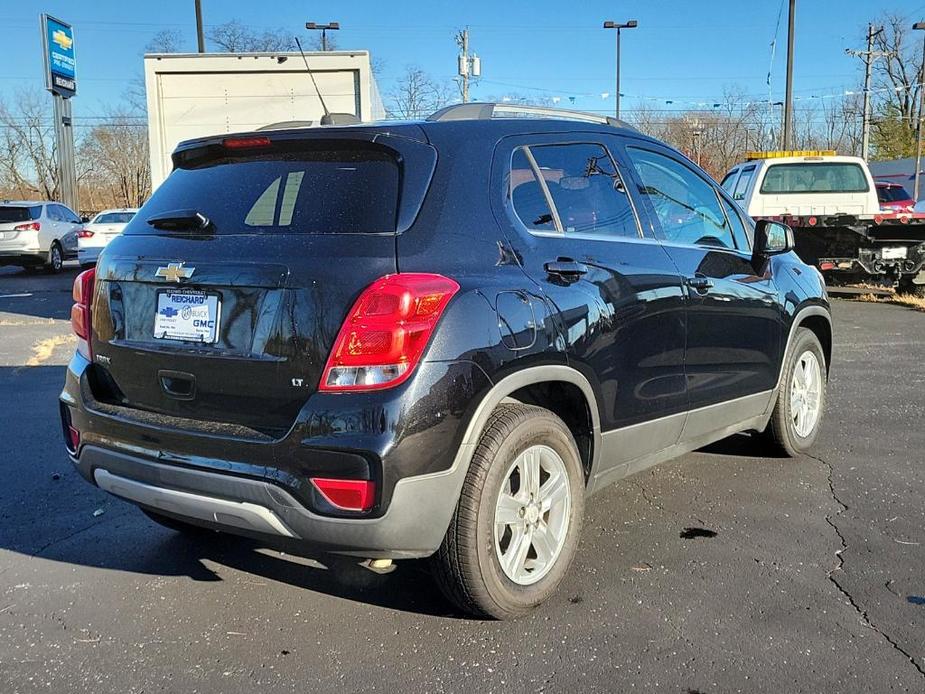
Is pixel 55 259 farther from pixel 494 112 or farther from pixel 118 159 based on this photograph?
pixel 118 159

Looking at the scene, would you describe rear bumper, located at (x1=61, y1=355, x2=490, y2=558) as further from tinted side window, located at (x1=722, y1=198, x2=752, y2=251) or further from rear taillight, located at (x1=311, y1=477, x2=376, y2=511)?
tinted side window, located at (x1=722, y1=198, x2=752, y2=251)

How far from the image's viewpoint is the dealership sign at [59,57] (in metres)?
27.7

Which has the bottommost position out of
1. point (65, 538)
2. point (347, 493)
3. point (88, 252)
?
point (65, 538)

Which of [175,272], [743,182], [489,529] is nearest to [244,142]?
[175,272]

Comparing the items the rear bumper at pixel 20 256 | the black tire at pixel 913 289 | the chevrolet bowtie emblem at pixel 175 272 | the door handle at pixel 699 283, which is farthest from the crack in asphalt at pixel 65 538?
the rear bumper at pixel 20 256

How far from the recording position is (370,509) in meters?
2.63

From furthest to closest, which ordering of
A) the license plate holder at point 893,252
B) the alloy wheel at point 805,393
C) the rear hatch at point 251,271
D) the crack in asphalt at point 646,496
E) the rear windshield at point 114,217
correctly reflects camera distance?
the rear windshield at point 114,217
the license plate holder at point 893,252
the alloy wheel at point 805,393
the crack in asphalt at point 646,496
the rear hatch at point 251,271

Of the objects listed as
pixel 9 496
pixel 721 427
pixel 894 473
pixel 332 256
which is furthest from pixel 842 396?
pixel 9 496

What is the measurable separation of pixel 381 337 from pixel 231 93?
8.76m

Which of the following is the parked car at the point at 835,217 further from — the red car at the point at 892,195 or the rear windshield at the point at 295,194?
the rear windshield at the point at 295,194

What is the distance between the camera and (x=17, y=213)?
802 inches

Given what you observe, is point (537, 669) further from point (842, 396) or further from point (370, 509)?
point (842, 396)

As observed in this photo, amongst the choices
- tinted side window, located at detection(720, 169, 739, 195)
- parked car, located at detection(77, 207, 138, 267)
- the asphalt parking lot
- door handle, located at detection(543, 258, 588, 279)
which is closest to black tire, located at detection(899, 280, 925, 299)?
tinted side window, located at detection(720, 169, 739, 195)

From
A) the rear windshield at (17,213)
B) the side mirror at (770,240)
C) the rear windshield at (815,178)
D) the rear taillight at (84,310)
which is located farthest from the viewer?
the rear windshield at (17,213)
